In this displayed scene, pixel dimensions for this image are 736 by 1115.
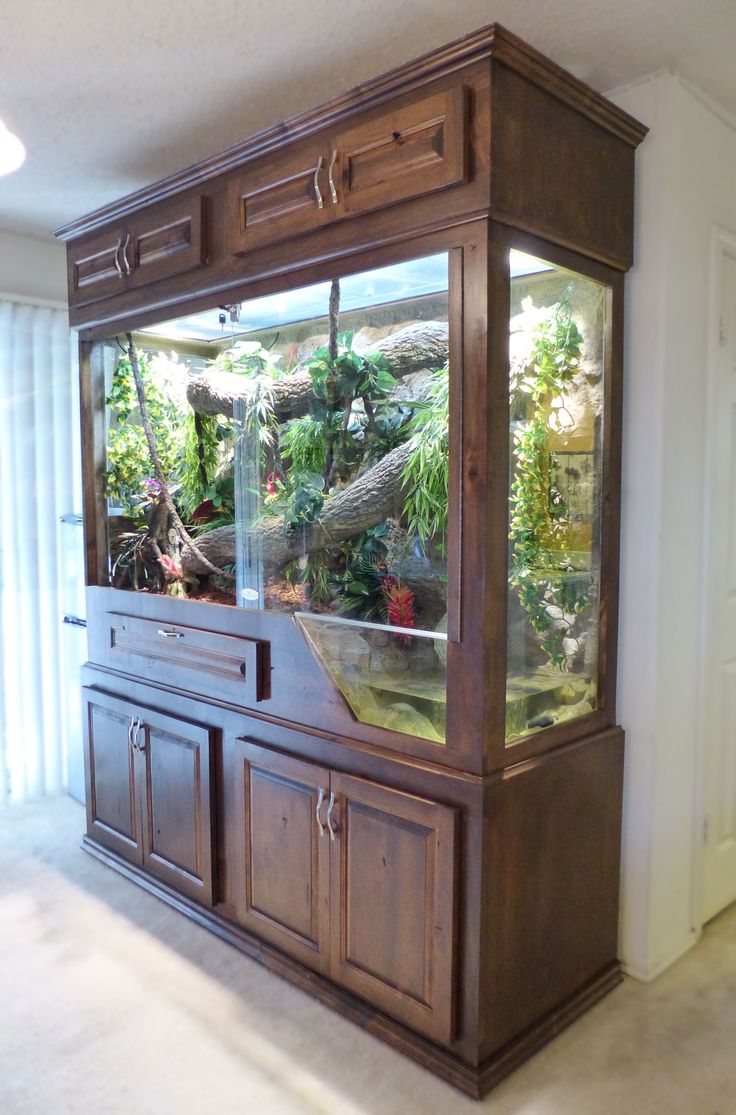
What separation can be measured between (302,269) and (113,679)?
62.4 inches

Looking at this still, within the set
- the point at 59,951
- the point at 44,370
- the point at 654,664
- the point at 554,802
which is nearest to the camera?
the point at 554,802

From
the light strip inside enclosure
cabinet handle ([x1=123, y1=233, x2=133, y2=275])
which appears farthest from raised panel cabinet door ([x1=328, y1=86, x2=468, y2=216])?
cabinet handle ([x1=123, y1=233, x2=133, y2=275])

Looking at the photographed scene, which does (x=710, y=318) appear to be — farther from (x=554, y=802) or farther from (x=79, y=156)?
(x=79, y=156)

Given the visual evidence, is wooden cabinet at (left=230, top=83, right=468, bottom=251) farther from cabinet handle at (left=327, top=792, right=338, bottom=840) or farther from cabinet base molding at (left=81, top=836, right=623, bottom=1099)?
cabinet base molding at (left=81, top=836, right=623, bottom=1099)

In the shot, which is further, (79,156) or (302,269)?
(79,156)

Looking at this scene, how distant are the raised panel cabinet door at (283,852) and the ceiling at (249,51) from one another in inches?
71.6

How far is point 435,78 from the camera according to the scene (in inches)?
67.4

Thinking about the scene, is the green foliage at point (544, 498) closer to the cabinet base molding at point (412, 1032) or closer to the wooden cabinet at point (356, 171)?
the wooden cabinet at point (356, 171)

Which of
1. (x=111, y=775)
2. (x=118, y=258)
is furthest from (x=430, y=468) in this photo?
(x=111, y=775)

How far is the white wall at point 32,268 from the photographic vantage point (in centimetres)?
336

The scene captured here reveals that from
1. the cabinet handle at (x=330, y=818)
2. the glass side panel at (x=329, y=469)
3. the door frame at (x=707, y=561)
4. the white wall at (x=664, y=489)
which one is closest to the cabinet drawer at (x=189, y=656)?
the glass side panel at (x=329, y=469)

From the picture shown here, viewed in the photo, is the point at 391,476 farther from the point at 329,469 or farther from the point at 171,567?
the point at 171,567

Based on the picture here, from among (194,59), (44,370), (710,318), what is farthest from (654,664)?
(44,370)

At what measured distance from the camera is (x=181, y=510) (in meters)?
2.66
